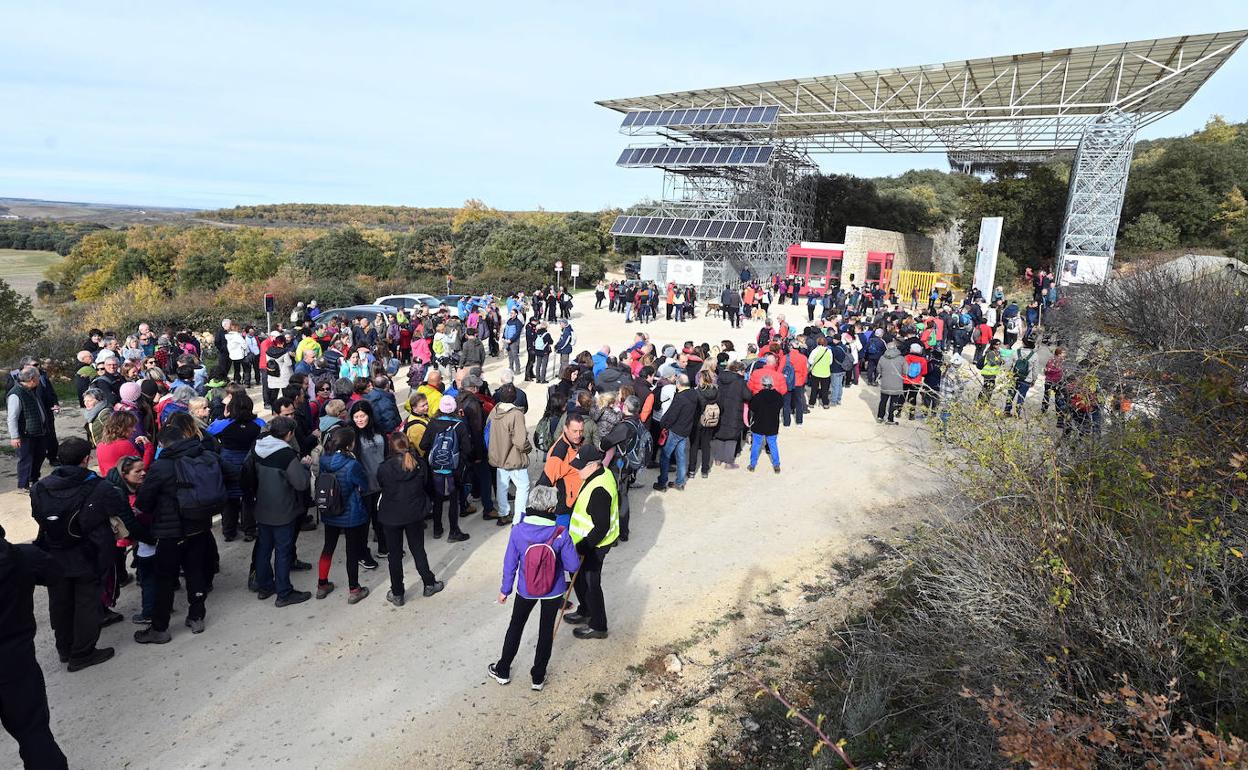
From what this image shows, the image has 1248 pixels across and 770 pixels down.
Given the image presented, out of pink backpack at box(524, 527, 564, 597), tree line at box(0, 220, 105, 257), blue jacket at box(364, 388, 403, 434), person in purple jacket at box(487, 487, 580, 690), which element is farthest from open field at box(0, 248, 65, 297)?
pink backpack at box(524, 527, 564, 597)

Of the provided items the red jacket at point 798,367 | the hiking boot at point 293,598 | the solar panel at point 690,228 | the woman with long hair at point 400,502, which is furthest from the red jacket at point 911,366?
the solar panel at point 690,228

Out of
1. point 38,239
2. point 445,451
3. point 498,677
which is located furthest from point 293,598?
point 38,239

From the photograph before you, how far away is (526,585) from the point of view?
14.0 feet

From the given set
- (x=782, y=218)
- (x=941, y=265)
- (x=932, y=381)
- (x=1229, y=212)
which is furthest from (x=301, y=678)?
(x=941, y=265)

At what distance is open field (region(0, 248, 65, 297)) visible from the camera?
5541 cm

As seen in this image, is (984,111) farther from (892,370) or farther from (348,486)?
(348,486)

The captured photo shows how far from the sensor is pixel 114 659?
4.82 meters

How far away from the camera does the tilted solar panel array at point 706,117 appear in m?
30.0

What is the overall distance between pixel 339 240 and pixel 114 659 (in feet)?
159

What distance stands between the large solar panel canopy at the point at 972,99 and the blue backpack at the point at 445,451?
25.8 m

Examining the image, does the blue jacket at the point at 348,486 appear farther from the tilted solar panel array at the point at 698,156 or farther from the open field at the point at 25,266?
the open field at the point at 25,266

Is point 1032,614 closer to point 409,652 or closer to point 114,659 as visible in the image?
point 409,652

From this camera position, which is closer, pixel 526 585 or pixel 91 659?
pixel 526 585

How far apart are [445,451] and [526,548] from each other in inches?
92.3
